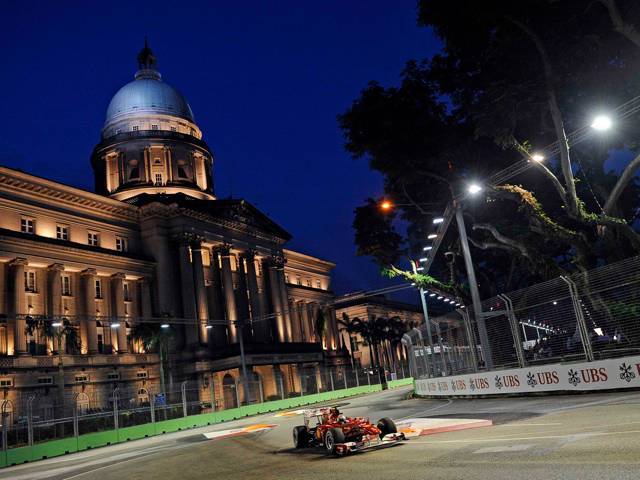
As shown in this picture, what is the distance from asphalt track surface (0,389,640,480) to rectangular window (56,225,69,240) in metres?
41.2

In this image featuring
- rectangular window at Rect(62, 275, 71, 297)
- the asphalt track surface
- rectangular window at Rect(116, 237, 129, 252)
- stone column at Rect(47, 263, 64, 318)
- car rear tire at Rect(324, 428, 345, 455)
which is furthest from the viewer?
rectangular window at Rect(116, 237, 129, 252)

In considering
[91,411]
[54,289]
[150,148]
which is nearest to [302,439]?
[91,411]

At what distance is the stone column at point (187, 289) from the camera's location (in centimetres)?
6144

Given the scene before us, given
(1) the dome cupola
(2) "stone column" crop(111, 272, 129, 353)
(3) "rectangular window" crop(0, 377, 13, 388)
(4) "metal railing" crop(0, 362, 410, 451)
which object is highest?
(1) the dome cupola

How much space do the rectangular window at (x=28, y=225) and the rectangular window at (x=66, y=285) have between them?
17.1ft

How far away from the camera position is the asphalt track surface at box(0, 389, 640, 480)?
8070mm

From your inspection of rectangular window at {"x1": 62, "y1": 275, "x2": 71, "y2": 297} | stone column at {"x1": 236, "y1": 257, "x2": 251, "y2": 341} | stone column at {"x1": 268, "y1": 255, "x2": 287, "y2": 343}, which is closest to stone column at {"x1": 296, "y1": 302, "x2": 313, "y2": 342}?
stone column at {"x1": 268, "y1": 255, "x2": 287, "y2": 343}

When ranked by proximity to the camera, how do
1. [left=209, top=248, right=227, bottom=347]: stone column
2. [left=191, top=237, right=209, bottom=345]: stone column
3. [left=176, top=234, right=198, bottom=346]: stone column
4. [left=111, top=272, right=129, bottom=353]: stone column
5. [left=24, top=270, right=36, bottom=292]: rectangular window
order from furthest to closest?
[left=209, top=248, right=227, bottom=347]: stone column → [left=191, top=237, right=209, bottom=345]: stone column → [left=176, top=234, right=198, bottom=346]: stone column → [left=111, top=272, right=129, bottom=353]: stone column → [left=24, top=270, right=36, bottom=292]: rectangular window

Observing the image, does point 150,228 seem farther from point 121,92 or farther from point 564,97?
point 564,97

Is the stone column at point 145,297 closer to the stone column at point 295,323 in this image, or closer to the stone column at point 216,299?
the stone column at point 216,299

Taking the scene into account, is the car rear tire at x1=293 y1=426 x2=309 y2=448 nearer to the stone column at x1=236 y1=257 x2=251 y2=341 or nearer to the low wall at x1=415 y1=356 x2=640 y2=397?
the low wall at x1=415 y1=356 x2=640 y2=397

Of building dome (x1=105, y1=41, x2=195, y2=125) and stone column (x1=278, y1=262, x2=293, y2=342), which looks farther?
building dome (x1=105, y1=41, x2=195, y2=125)

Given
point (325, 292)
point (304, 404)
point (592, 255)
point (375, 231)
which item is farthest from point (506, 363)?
point (325, 292)

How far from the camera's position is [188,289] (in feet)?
208
